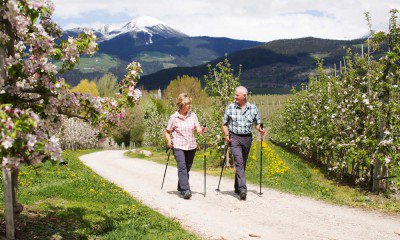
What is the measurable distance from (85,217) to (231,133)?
216 inches

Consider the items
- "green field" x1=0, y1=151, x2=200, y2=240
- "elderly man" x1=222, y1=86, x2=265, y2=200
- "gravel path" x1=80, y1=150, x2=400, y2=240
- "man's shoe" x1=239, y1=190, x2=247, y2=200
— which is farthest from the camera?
"elderly man" x1=222, y1=86, x2=265, y2=200

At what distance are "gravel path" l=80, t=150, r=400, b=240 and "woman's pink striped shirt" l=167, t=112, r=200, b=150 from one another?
176 cm

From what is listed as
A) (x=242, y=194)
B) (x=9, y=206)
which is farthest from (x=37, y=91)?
(x=242, y=194)

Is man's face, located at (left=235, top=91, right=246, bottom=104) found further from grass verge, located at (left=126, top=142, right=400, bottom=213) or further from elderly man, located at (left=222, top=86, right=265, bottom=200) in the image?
grass verge, located at (left=126, top=142, right=400, bottom=213)

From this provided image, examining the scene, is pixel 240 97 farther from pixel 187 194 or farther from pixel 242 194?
pixel 187 194

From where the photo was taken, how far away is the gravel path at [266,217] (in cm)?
914

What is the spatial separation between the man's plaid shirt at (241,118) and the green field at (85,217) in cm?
385

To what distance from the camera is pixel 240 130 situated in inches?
501

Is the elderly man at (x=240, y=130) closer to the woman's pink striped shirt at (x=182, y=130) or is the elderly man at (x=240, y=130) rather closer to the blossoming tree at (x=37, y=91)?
the woman's pink striped shirt at (x=182, y=130)

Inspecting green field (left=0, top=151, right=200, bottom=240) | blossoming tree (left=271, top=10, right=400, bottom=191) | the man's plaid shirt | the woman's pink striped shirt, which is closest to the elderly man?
the man's plaid shirt

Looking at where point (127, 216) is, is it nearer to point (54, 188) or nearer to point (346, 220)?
point (54, 188)

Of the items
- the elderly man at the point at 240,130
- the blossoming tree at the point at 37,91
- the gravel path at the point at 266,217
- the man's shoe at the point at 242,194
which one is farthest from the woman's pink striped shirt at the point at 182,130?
the blossoming tree at the point at 37,91

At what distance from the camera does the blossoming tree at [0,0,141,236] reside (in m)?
4.94

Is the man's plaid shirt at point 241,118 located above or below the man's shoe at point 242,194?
above
